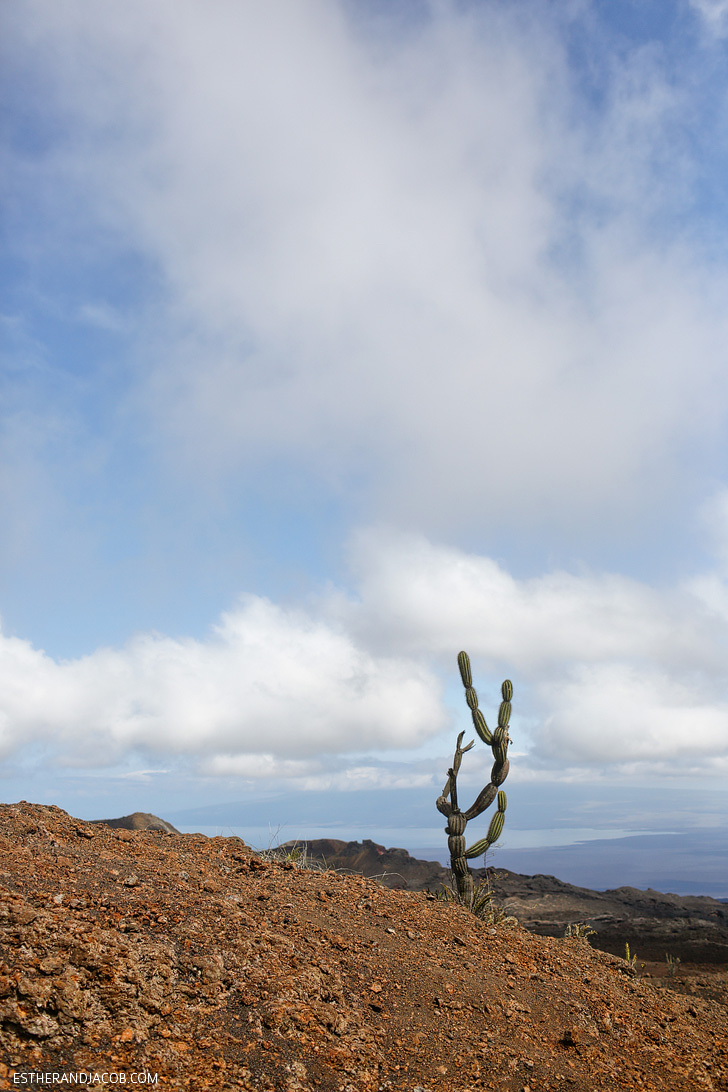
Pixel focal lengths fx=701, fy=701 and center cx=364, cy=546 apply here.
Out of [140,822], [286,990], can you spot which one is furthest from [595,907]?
[286,990]

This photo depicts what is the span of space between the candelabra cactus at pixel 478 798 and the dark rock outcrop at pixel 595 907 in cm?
100

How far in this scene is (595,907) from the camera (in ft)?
86.3

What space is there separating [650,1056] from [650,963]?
10708 millimetres

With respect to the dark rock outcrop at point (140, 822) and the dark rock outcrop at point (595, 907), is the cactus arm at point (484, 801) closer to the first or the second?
the dark rock outcrop at point (595, 907)

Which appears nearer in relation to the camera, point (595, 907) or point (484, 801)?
point (484, 801)

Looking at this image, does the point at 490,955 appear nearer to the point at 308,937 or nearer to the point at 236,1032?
the point at 308,937

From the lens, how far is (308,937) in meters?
7.05

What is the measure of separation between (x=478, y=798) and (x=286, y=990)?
6.90 meters

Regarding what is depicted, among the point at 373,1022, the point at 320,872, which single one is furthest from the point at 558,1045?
the point at 320,872

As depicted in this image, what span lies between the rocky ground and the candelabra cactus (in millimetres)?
2010

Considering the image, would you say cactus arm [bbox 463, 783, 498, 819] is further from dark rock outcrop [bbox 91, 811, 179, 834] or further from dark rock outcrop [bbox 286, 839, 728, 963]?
dark rock outcrop [bbox 91, 811, 179, 834]

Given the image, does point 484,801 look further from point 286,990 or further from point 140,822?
point 140,822

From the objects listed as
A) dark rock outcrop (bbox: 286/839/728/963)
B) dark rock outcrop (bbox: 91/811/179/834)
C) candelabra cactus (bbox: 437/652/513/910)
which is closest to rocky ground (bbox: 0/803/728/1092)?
candelabra cactus (bbox: 437/652/513/910)

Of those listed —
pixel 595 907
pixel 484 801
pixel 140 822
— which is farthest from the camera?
pixel 595 907
